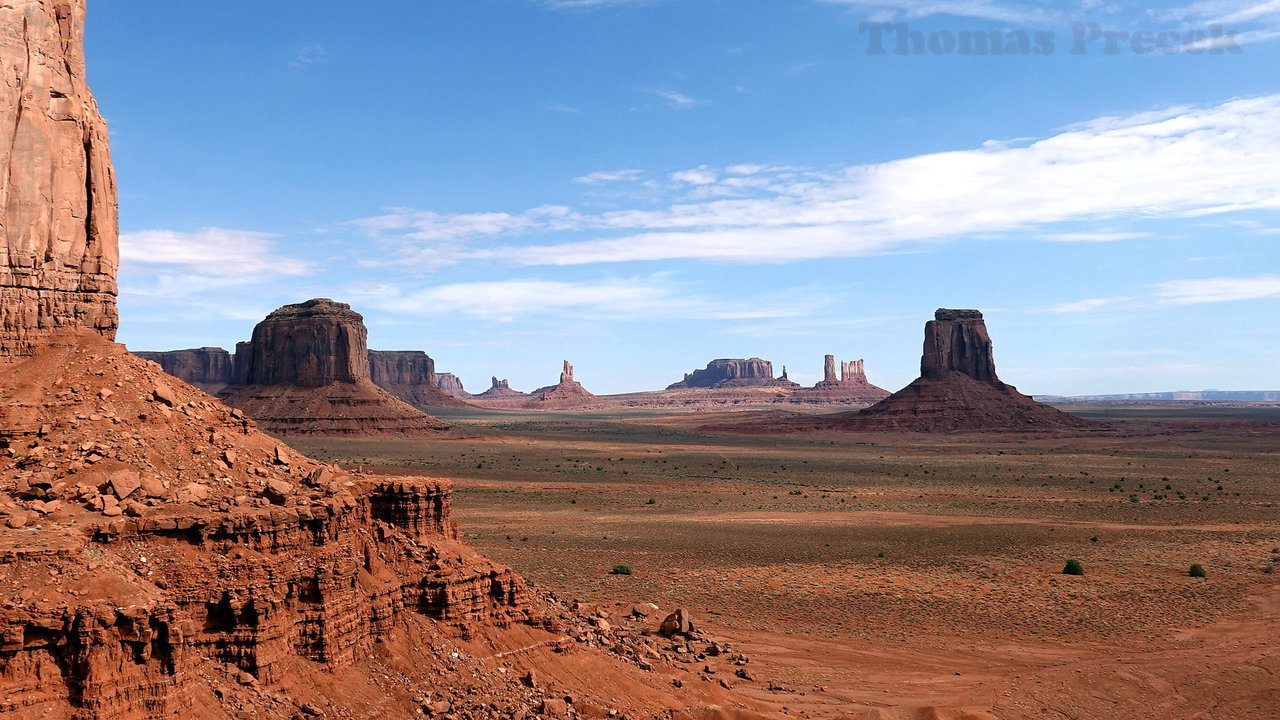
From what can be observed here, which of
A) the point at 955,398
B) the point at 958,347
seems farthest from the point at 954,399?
the point at 958,347

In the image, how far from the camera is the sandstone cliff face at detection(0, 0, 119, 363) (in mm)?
18812

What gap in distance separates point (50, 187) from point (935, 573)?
118 ft

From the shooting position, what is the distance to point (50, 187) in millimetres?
19391

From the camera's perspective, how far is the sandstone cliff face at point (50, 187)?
61.7 ft

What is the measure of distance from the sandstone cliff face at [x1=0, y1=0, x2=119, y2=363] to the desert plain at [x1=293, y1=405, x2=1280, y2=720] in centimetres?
1626

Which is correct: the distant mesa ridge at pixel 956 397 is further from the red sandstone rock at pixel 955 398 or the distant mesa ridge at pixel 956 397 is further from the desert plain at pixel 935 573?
the desert plain at pixel 935 573

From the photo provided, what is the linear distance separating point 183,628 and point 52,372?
795cm

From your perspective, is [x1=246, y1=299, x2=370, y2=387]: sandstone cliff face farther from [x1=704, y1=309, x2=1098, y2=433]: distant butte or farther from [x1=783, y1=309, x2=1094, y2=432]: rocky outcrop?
[x1=783, y1=309, x2=1094, y2=432]: rocky outcrop

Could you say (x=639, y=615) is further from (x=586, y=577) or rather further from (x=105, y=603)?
(x=105, y=603)

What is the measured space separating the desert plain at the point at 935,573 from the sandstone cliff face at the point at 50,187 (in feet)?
53.4

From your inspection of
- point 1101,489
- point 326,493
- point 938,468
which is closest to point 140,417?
point 326,493

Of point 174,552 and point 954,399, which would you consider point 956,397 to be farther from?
point 174,552

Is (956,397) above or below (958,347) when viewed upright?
below

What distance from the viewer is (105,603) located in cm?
1252
